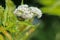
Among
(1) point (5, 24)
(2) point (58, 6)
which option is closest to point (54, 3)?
(2) point (58, 6)

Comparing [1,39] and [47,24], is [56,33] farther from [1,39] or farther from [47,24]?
[1,39]

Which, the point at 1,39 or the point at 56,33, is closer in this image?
the point at 56,33

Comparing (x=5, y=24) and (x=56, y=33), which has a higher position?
(x=5, y=24)

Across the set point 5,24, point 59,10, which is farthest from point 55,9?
point 5,24

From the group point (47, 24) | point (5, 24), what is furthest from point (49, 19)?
point (5, 24)

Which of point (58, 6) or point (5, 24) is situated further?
point (5, 24)

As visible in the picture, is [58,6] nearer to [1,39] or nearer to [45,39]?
[45,39]

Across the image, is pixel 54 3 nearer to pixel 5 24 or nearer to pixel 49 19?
pixel 49 19

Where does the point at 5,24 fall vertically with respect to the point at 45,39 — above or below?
above
